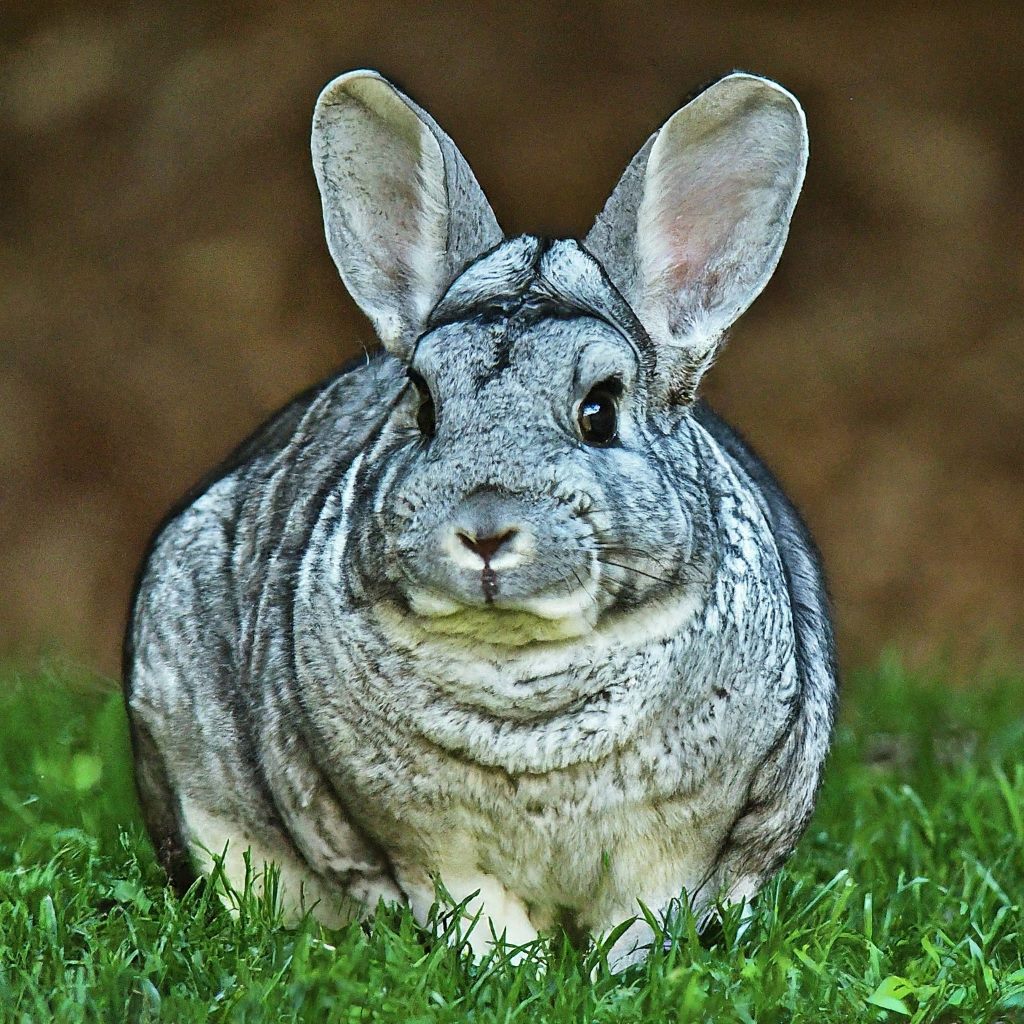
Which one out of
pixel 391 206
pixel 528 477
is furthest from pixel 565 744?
pixel 391 206

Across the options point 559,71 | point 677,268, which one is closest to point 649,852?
point 677,268

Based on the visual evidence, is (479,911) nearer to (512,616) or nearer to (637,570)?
(512,616)

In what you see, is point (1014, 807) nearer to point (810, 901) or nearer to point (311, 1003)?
point (810, 901)

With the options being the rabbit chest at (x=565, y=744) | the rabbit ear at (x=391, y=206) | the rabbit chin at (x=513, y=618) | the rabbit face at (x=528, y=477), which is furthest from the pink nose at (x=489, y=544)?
the rabbit ear at (x=391, y=206)

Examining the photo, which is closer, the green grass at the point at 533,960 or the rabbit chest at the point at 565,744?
the green grass at the point at 533,960

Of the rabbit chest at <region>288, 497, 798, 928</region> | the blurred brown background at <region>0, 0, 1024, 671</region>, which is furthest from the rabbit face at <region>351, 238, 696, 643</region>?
the blurred brown background at <region>0, 0, 1024, 671</region>

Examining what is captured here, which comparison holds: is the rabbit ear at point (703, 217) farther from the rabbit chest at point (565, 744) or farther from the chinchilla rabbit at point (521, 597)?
the rabbit chest at point (565, 744)
